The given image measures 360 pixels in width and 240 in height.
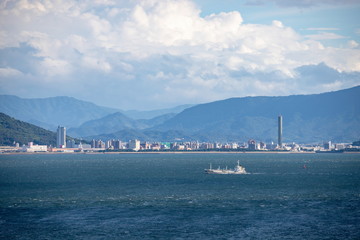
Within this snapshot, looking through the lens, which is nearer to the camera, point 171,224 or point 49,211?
point 171,224

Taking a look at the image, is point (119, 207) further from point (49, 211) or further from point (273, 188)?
point (273, 188)

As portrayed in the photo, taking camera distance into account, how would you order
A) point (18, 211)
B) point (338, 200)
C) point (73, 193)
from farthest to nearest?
point (73, 193) < point (338, 200) < point (18, 211)

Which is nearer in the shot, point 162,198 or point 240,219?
point 240,219

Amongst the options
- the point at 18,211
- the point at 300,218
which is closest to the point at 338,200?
the point at 300,218

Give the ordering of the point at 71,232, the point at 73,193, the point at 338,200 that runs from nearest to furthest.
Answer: the point at 71,232 < the point at 338,200 < the point at 73,193

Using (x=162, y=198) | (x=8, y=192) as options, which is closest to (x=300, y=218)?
(x=162, y=198)

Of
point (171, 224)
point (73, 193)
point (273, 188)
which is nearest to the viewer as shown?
point (171, 224)

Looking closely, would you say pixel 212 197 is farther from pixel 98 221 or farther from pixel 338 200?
pixel 98 221

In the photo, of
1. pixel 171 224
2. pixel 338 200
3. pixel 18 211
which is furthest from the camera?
pixel 338 200
